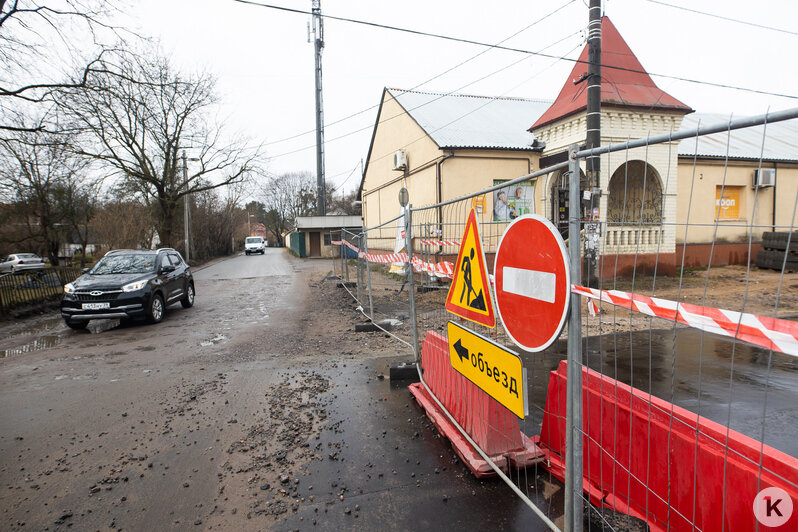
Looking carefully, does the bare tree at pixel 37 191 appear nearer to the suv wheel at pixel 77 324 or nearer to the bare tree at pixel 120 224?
the bare tree at pixel 120 224

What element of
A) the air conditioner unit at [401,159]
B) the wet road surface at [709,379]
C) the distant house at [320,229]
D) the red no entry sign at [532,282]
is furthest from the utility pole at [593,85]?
the distant house at [320,229]

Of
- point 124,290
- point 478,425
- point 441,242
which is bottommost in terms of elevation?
point 478,425

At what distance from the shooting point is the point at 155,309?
963cm

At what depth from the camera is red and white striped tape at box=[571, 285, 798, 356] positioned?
53.4 inches

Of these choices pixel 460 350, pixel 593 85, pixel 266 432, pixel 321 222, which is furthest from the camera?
pixel 321 222

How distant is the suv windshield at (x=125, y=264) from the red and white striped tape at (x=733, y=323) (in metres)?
10.8

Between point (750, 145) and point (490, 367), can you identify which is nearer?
point (490, 367)

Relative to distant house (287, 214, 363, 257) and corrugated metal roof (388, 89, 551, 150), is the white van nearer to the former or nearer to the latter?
distant house (287, 214, 363, 257)

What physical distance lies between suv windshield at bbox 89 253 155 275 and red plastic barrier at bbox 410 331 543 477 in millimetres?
8883

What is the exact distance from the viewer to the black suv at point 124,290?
8.79 meters

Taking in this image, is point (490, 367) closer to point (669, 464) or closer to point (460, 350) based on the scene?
point (460, 350)

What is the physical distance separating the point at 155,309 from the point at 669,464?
10280 mm

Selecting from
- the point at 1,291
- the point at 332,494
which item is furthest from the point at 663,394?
the point at 1,291

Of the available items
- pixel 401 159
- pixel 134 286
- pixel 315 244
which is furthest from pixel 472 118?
pixel 315 244
